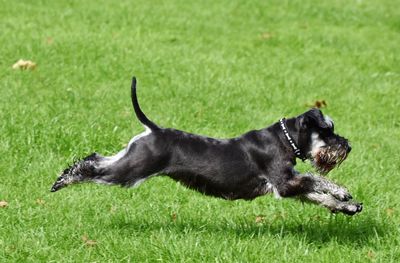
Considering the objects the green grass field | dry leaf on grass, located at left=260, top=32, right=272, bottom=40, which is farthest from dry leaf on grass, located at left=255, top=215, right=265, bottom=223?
dry leaf on grass, located at left=260, top=32, right=272, bottom=40

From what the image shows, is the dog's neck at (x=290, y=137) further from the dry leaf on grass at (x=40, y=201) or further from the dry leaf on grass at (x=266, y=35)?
the dry leaf on grass at (x=266, y=35)

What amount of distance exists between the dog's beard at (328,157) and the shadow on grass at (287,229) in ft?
1.86

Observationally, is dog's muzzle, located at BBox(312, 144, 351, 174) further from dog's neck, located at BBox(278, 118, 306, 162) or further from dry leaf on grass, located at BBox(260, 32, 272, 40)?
dry leaf on grass, located at BBox(260, 32, 272, 40)

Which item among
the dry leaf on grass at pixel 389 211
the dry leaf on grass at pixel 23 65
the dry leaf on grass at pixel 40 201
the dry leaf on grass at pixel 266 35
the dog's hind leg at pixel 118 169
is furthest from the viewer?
the dry leaf on grass at pixel 266 35

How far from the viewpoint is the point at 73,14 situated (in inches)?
520

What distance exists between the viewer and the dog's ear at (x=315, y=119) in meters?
6.12

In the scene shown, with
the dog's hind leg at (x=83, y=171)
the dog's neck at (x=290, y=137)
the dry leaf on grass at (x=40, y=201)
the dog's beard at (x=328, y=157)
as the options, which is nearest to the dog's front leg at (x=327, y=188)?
the dog's beard at (x=328, y=157)

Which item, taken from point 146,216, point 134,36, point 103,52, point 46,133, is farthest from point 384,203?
point 134,36

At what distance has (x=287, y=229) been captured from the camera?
6.46m

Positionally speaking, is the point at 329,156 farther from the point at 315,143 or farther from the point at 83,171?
the point at 83,171

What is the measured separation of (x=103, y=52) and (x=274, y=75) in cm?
257

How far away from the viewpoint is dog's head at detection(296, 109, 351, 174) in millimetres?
6098

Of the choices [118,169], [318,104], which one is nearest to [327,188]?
[118,169]

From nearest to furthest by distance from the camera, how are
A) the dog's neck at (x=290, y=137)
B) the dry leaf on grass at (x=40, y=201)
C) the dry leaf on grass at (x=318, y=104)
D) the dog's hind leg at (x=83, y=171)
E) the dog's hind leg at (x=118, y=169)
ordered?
the dog's hind leg at (x=118, y=169), the dog's hind leg at (x=83, y=171), the dog's neck at (x=290, y=137), the dry leaf on grass at (x=40, y=201), the dry leaf on grass at (x=318, y=104)
